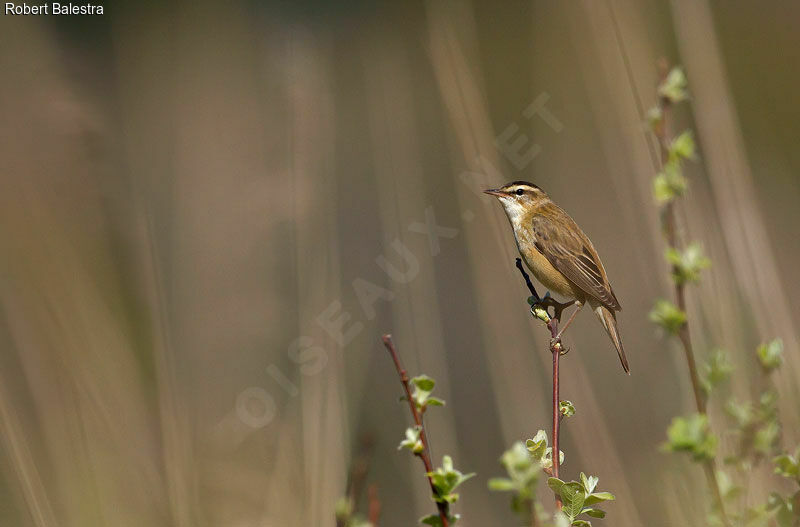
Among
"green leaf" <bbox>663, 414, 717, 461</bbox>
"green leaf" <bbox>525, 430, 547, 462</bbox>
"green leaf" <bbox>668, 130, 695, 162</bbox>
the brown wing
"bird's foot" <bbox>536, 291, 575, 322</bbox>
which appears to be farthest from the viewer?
the brown wing

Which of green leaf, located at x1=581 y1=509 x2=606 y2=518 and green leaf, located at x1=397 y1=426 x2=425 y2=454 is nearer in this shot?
green leaf, located at x1=397 y1=426 x2=425 y2=454

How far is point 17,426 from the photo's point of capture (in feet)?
6.66

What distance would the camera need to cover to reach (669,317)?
0.81 metres

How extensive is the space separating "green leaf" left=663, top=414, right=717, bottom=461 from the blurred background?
748 millimetres

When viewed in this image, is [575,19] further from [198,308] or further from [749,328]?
[198,308]

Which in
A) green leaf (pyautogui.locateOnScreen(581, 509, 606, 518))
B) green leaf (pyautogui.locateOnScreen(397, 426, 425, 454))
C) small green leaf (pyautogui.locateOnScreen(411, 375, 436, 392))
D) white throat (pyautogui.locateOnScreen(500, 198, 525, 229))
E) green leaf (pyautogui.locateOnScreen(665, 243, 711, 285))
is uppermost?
white throat (pyautogui.locateOnScreen(500, 198, 525, 229))

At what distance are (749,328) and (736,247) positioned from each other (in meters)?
0.46

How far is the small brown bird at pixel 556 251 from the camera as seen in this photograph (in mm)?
3193

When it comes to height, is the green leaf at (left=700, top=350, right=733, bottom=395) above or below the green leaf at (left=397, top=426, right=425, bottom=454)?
above

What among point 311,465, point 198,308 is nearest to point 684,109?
point 198,308

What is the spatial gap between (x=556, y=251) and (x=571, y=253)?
6 cm

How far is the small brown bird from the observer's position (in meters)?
3.19

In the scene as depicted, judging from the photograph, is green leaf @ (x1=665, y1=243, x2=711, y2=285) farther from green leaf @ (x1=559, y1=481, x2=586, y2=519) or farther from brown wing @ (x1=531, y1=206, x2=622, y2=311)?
brown wing @ (x1=531, y1=206, x2=622, y2=311)

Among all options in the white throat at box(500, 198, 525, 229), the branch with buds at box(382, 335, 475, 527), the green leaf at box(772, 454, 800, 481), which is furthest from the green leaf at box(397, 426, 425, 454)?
the white throat at box(500, 198, 525, 229)
